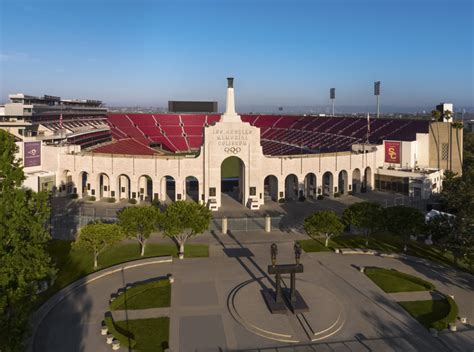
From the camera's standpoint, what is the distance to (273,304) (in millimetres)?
33812

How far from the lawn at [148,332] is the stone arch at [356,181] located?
55635 mm

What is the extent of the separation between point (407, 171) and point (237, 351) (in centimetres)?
6001

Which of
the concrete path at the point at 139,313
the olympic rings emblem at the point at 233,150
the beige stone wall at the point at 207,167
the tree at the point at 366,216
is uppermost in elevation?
the olympic rings emblem at the point at 233,150

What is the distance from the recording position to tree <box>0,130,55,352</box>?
77.3ft

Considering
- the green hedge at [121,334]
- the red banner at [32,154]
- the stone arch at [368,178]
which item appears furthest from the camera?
the stone arch at [368,178]

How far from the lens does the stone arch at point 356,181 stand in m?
79.9

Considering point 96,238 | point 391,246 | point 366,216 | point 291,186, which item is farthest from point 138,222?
point 291,186

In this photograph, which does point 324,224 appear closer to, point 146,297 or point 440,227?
point 440,227

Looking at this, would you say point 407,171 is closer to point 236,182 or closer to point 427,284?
point 236,182

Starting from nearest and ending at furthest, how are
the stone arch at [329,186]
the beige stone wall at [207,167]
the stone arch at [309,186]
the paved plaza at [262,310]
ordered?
the paved plaza at [262,310] < the beige stone wall at [207,167] < the stone arch at [329,186] < the stone arch at [309,186]

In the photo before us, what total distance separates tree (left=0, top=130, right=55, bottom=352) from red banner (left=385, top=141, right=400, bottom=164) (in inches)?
2711

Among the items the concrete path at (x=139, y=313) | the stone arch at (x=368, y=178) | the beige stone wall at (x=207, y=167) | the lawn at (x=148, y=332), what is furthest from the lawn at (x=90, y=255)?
the stone arch at (x=368, y=178)

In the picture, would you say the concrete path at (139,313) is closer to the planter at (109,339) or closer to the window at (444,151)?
the planter at (109,339)

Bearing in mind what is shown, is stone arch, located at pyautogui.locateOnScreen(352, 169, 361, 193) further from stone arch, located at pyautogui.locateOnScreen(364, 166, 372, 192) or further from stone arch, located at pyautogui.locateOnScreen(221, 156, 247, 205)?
stone arch, located at pyautogui.locateOnScreen(221, 156, 247, 205)
